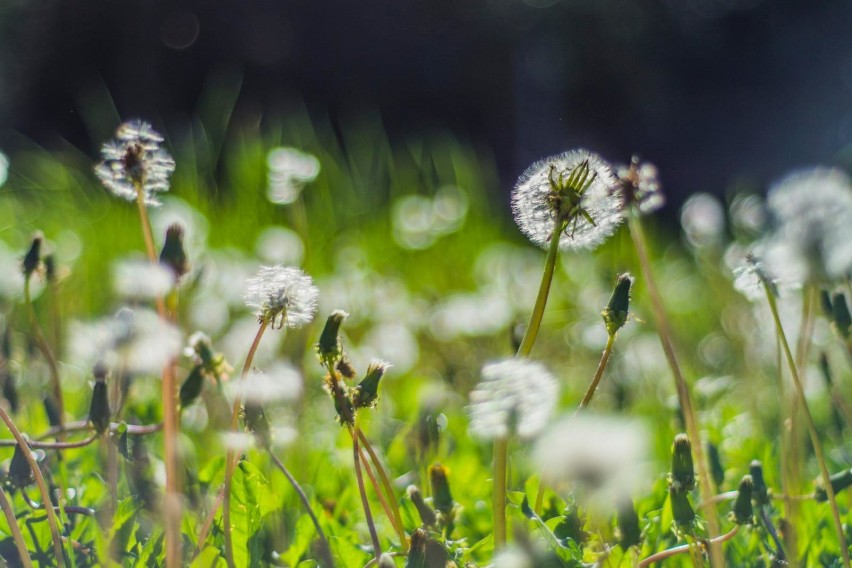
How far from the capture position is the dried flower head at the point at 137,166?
84 cm

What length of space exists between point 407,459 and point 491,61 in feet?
13.5

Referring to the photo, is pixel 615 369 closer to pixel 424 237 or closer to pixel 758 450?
pixel 758 450

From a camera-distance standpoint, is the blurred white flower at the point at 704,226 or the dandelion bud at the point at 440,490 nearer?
the dandelion bud at the point at 440,490

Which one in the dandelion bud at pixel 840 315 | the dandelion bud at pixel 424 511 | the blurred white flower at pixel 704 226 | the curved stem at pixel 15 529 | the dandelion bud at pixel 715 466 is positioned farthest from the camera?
the blurred white flower at pixel 704 226

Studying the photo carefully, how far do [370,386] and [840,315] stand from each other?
457 mm

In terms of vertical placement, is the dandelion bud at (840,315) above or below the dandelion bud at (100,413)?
below

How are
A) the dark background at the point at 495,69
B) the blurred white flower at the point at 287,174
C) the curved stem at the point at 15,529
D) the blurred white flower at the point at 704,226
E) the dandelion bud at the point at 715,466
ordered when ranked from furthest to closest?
the dark background at the point at 495,69 < the blurred white flower at the point at 704,226 < the blurred white flower at the point at 287,174 < the dandelion bud at the point at 715,466 < the curved stem at the point at 15,529

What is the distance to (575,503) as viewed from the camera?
2.83 feet

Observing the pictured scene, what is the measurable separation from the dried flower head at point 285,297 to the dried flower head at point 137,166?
123 mm

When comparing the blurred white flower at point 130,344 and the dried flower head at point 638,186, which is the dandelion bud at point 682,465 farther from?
the blurred white flower at point 130,344

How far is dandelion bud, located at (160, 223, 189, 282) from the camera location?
84 cm

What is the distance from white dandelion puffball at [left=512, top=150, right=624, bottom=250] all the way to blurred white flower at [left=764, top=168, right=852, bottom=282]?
0.15m

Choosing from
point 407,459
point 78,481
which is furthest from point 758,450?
point 78,481

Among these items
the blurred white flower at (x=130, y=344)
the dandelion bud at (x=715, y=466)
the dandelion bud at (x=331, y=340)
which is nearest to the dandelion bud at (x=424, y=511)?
the dandelion bud at (x=331, y=340)
